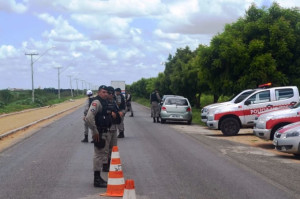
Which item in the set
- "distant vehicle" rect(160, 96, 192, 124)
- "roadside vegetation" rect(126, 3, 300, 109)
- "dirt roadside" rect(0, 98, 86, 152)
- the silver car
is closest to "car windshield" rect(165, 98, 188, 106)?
"distant vehicle" rect(160, 96, 192, 124)

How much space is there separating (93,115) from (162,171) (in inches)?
96.5

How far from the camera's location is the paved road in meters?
8.34

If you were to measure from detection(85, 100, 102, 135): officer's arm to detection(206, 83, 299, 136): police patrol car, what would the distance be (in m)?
11.6

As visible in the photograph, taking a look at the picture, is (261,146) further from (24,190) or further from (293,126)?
(24,190)

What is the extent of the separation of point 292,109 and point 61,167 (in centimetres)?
809

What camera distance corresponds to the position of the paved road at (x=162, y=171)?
8.34 meters

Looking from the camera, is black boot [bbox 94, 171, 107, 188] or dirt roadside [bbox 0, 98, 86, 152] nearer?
black boot [bbox 94, 171, 107, 188]

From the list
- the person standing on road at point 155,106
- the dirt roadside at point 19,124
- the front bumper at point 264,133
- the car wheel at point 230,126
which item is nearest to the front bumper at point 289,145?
the front bumper at point 264,133

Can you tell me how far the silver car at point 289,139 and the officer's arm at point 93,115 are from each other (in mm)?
→ 5947

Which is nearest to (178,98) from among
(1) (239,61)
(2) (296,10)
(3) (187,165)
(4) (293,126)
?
(1) (239,61)

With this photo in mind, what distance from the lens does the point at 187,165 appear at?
1138 centimetres

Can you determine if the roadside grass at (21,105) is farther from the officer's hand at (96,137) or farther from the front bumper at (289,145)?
the officer's hand at (96,137)

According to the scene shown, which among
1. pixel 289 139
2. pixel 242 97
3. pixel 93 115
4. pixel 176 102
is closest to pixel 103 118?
pixel 93 115

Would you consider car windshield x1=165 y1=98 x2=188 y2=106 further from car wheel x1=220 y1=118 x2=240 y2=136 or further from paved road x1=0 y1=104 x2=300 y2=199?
paved road x1=0 y1=104 x2=300 y2=199
